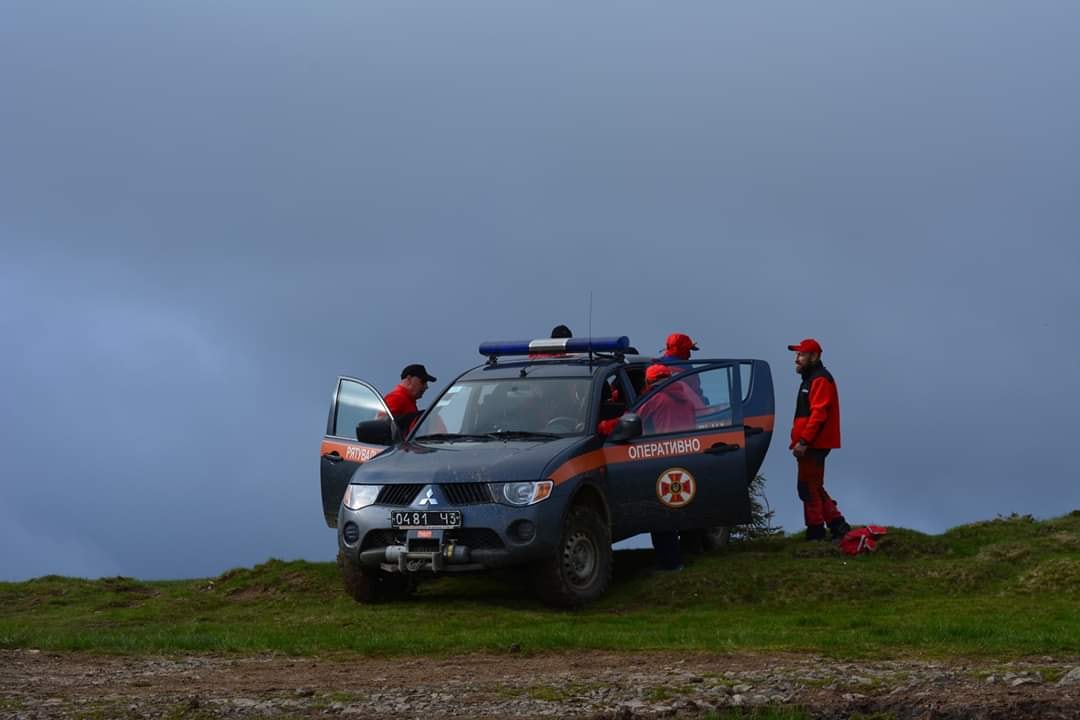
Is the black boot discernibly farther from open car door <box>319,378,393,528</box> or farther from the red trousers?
open car door <box>319,378,393,528</box>

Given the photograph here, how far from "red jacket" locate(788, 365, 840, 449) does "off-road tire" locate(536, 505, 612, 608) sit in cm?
319

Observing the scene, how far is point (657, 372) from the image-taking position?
17.0m

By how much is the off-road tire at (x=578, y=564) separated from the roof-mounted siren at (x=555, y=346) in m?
2.14

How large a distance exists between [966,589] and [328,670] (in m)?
7.71

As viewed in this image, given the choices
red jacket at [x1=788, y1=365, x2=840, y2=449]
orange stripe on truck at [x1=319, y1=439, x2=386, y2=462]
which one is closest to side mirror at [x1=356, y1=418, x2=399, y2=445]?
orange stripe on truck at [x1=319, y1=439, x2=386, y2=462]

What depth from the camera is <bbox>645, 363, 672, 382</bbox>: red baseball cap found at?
55.7ft

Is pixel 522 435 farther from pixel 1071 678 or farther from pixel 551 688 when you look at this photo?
pixel 1071 678

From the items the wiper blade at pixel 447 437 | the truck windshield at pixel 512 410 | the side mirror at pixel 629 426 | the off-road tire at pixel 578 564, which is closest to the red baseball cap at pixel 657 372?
the truck windshield at pixel 512 410

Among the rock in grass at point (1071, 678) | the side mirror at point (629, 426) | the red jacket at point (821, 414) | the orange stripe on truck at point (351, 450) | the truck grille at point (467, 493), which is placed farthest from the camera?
the red jacket at point (821, 414)

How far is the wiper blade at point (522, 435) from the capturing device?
15.5 metres

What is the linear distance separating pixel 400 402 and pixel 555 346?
1.97 metres

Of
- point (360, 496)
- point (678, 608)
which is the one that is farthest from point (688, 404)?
point (360, 496)

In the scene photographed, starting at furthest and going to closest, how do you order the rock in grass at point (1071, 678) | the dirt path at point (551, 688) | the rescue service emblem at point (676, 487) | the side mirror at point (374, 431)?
the rescue service emblem at point (676, 487) < the side mirror at point (374, 431) < the rock in grass at point (1071, 678) < the dirt path at point (551, 688)

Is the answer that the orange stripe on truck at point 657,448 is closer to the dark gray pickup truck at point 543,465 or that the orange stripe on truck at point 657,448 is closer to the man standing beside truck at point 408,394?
the dark gray pickup truck at point 543,465
